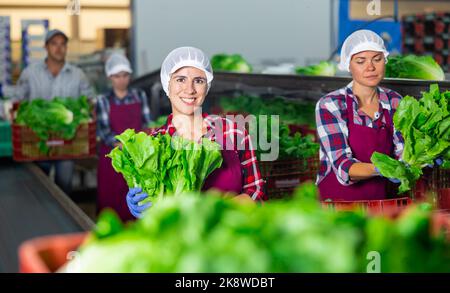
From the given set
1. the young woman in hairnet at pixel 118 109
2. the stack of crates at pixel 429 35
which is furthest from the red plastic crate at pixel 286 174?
the stack of crates at pixel 429 35

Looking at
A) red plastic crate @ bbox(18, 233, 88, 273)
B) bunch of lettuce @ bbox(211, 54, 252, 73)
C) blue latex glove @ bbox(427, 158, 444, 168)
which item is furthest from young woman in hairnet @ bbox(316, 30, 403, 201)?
bunch of lettuce @ bbox(211, 54, 252, 73)

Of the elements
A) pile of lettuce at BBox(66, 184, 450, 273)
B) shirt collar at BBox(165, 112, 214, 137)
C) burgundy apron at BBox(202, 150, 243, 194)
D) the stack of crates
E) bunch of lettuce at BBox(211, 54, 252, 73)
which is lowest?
burgundy apron at BBox(202, 150, 243, 194)

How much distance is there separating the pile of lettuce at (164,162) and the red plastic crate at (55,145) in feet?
8.59

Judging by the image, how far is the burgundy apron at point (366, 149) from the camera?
299 centimetres

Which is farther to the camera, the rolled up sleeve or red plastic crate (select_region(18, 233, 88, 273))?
the rolled up sleeve

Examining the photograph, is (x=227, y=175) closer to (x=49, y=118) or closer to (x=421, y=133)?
(x=421, y=133)

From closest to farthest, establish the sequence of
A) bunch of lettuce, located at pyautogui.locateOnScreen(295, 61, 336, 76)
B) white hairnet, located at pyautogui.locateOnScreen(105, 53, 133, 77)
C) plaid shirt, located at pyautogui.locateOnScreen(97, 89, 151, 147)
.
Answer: plaid shirt, located at pyautogui.locateOnScreen(97, 89, 151, 147), white hairnet, located at pyautogui.locateOnScreen(105, 53, 133, 77), bunch of lettuce, located at pyautogui.locateOnScreen(295, 61, 336, 76)

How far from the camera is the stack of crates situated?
8.66 meters

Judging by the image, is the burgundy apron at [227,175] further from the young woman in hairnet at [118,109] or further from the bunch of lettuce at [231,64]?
the bunch of lettuce at [231,64]

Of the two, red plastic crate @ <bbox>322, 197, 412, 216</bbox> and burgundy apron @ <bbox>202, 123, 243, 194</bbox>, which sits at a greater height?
burgundy apron @ <bbox>202, 123, 243, 194</bbox>

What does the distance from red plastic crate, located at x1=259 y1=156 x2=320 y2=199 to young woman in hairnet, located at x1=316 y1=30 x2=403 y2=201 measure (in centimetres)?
55

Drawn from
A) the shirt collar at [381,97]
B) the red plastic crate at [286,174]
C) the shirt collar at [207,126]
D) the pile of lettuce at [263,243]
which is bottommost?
the red plastic crate at [286,174]

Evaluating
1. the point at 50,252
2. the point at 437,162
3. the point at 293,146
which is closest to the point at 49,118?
the point at 293,146

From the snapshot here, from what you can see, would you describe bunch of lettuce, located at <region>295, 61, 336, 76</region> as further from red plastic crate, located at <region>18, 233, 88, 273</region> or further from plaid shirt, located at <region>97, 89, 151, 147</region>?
red plastic crate, located at <region>18, 233, 88, 273</region>
